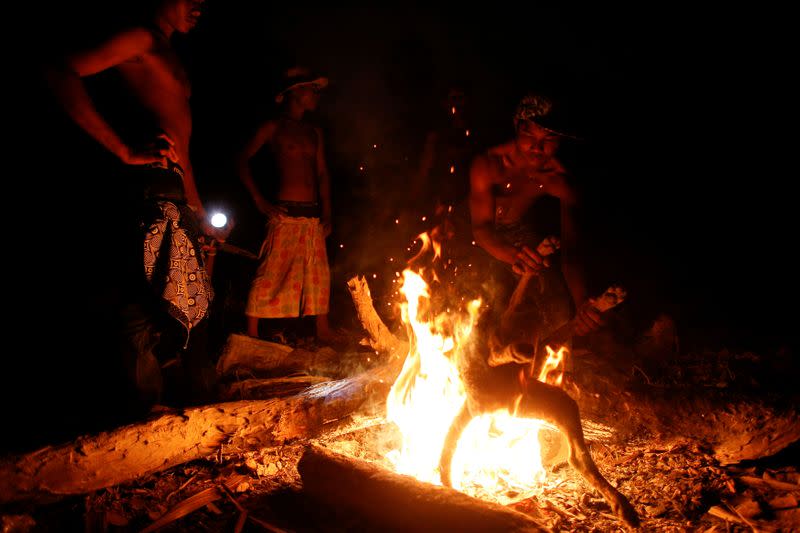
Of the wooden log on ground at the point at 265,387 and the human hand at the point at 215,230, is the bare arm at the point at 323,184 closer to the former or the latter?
the human hand at the point at 215,230

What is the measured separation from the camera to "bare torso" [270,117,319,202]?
17.3 feet

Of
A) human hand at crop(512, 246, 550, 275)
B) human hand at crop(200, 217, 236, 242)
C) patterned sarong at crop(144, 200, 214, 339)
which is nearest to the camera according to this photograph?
patterned sarong at crop(144, 200, 214, 339)

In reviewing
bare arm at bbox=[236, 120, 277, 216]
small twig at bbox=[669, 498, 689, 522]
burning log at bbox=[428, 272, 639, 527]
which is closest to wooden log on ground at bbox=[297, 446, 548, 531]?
burning log at bbox=[428, 272, 639, 527]

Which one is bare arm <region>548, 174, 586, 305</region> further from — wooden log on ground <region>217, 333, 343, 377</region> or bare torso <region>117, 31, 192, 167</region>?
bare torso <region>117, 31, 192, 167</region>

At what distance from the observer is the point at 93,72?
2.82 metres

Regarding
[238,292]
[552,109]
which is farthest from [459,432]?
[238,292]

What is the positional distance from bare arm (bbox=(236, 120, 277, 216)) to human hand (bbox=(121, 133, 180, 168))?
2174 millimetres

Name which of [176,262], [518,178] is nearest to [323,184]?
[518,178]

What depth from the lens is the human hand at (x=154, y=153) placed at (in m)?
2.91

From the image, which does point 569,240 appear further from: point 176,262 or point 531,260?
point 176,262

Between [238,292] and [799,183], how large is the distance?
321 inches

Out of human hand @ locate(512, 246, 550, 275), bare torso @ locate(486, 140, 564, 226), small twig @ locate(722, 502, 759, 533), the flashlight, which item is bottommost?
small twig @ locate(722, 502, 759, 533)

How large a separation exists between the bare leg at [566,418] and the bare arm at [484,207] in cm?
193

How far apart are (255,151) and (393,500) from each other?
4.31 m
